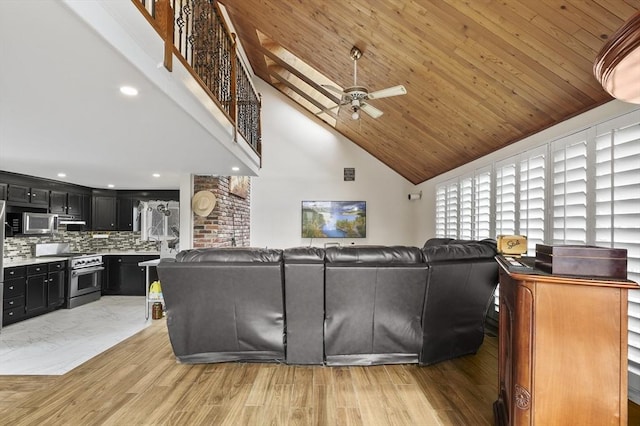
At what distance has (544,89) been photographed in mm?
3123

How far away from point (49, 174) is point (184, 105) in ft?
14.7

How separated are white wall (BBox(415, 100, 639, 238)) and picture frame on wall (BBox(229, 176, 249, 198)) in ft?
12.9

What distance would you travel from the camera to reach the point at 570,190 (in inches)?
116

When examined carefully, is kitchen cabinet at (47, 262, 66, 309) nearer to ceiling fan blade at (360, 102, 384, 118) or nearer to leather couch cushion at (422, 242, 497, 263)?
ceiling fan blade at (360, 102, 384, 118)

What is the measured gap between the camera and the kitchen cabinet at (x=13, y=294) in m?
4.84

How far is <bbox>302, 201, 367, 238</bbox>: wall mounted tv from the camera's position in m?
8.16

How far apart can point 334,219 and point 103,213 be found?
5048 millimetres

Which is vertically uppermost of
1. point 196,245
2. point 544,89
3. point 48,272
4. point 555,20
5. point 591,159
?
point 555,20

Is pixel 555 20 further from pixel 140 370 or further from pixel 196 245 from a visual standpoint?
pixel 196 245

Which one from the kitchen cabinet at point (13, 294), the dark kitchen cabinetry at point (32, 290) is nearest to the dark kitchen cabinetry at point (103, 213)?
the dark kitchen cabinetry at point (32, 290)

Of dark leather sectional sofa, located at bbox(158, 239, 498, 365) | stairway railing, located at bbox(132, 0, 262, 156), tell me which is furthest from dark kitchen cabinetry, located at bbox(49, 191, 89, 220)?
dark leather sectional sofa, located at bbox(158, 239, 498, 365)

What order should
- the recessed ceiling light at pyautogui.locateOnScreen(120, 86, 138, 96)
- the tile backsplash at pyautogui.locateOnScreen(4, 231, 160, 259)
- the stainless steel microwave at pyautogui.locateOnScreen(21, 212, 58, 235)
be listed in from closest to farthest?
the recessed ceiling light at pyautogui.locateOnScreen(120, 86, 138, 96)
the stainless steel microwave at pyautogui.locateOnScreen(21, 212, 58, 235)
the tile backsplash at pyautogui.locateOnScreen(4, 231, 160, 259)

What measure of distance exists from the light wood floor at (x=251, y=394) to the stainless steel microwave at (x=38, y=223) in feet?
11.2

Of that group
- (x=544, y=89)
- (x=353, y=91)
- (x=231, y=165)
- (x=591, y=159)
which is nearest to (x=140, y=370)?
(x=231, y=165)
